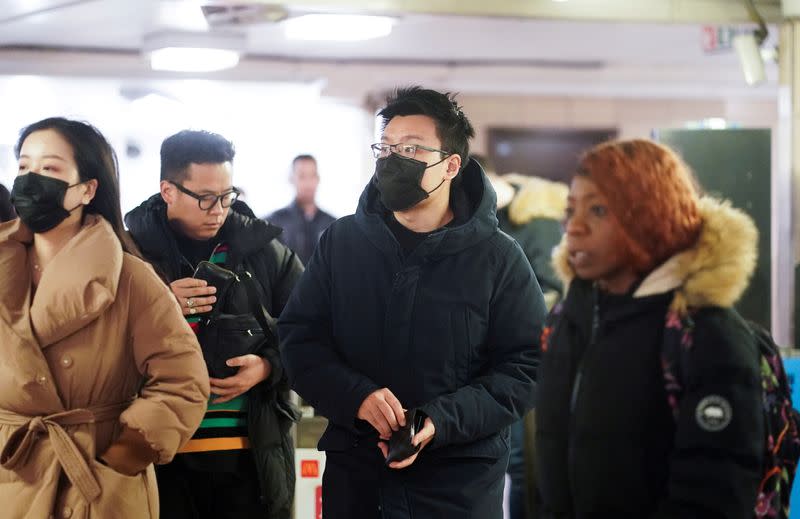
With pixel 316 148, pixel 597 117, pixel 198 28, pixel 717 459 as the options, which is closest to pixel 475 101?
pixel 597 117

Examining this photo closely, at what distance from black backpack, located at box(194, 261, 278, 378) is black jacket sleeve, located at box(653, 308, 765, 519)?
159cm

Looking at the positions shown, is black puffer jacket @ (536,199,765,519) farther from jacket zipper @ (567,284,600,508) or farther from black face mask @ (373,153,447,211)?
black face mask @ (373,153,447,211)

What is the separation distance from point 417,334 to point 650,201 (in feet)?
2.89

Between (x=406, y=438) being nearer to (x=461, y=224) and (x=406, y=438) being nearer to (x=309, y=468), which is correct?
(x=461, y=224)

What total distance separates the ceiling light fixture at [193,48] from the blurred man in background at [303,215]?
0.99 m

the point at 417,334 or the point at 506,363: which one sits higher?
the point at 417,334

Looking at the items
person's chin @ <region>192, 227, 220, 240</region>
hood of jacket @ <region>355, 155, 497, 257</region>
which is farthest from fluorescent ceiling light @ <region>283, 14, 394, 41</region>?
hood of jacket @ <region>355, 155, 497, 257</region>

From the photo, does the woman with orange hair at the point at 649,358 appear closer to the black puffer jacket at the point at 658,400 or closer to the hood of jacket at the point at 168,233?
the black puffer jacket at the point at 658,400

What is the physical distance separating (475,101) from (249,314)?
8.39 m

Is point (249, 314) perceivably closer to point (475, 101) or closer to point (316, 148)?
point (316, 148)

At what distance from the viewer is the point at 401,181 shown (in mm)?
2857

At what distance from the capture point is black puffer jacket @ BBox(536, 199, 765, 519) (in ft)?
6.48

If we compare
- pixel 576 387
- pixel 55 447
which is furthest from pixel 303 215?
pixel 576 387

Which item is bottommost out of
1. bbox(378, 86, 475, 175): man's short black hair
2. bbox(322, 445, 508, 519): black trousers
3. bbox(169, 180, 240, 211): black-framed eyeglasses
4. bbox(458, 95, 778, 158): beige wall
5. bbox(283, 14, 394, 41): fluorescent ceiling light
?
bbox(322, 445, 508, 519): black trousers
